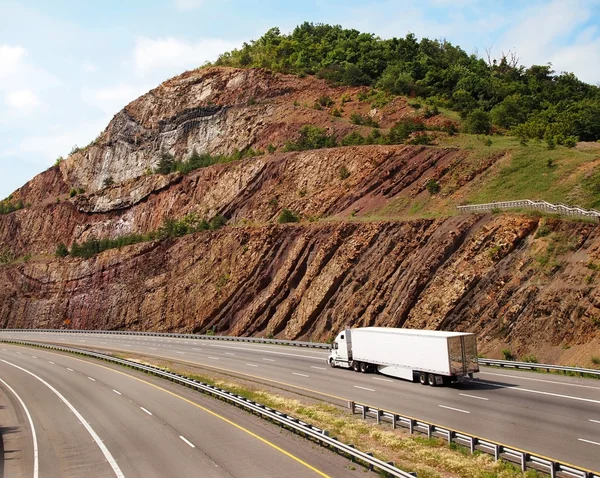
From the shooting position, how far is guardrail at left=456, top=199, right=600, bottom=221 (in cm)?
3972

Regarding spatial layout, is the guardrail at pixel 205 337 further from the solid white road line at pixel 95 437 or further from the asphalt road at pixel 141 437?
the solid white road line at pixel 95 437

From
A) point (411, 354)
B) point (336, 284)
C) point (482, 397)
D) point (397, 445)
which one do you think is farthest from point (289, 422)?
point (336, 284)

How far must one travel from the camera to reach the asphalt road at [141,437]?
650 inches

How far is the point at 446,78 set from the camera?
90.7 meters

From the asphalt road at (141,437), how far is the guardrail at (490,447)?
345 cm

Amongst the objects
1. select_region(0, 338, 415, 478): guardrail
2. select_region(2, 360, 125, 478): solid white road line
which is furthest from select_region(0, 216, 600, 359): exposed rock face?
select_region(2, 360, 125, 478): solid white road line

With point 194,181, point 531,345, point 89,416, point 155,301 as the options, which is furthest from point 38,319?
point 531,345

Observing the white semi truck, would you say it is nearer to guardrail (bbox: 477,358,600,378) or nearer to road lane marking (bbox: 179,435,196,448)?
guardrail (bbox: 477,358,600,378)

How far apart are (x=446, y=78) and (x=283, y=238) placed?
45.5 metres

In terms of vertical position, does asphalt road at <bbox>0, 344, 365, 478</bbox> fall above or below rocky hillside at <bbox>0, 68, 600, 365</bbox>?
below

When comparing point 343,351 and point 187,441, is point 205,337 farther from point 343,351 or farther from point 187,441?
point 187,441

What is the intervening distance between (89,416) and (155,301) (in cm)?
4391

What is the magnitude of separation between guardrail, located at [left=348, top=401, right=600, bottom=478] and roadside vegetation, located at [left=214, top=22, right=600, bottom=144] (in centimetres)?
4629

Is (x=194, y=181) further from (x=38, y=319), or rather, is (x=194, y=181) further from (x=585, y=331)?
(x=585, y=331)
